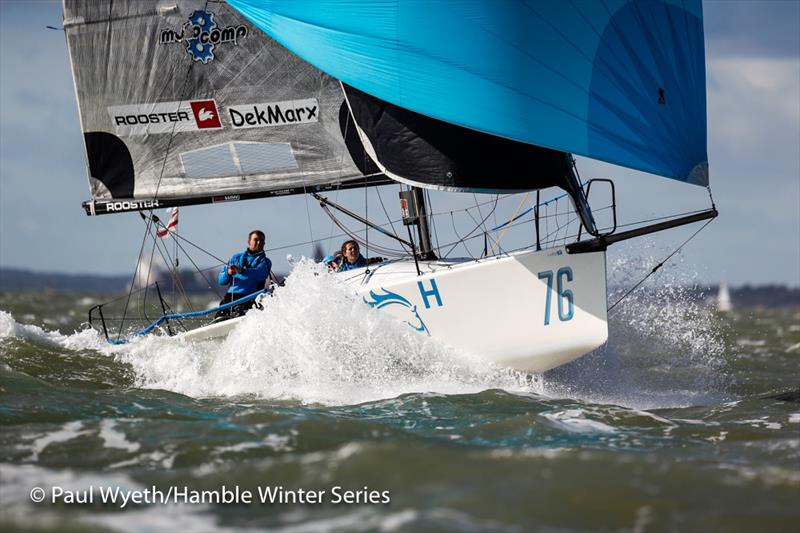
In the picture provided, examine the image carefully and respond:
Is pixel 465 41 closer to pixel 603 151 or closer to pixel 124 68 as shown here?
pixel 603 151

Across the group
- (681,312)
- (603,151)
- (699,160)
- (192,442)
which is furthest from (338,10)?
(681,312)

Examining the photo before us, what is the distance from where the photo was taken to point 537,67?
7156 mm

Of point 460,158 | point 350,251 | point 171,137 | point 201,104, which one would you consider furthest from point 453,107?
point 171,137

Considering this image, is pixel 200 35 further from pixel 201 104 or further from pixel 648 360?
pixel 648 360

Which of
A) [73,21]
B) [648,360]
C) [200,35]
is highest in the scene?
[73,21]

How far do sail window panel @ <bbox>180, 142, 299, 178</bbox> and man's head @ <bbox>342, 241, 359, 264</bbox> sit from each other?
2.79 ft

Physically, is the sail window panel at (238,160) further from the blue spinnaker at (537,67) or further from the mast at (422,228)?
the blue spinnaker at (537,67)

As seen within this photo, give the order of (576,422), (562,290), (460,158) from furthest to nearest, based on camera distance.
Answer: (460,158) → (562,290) → (576,422)

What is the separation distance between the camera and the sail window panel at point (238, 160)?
8.94 m

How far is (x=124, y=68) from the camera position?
900 cm

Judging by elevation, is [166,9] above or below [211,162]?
above

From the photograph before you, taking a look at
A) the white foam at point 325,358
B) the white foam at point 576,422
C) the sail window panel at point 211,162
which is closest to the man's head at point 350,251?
the white foam at point 325,358

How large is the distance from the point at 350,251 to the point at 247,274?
93 cm

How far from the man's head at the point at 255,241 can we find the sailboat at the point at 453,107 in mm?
561
